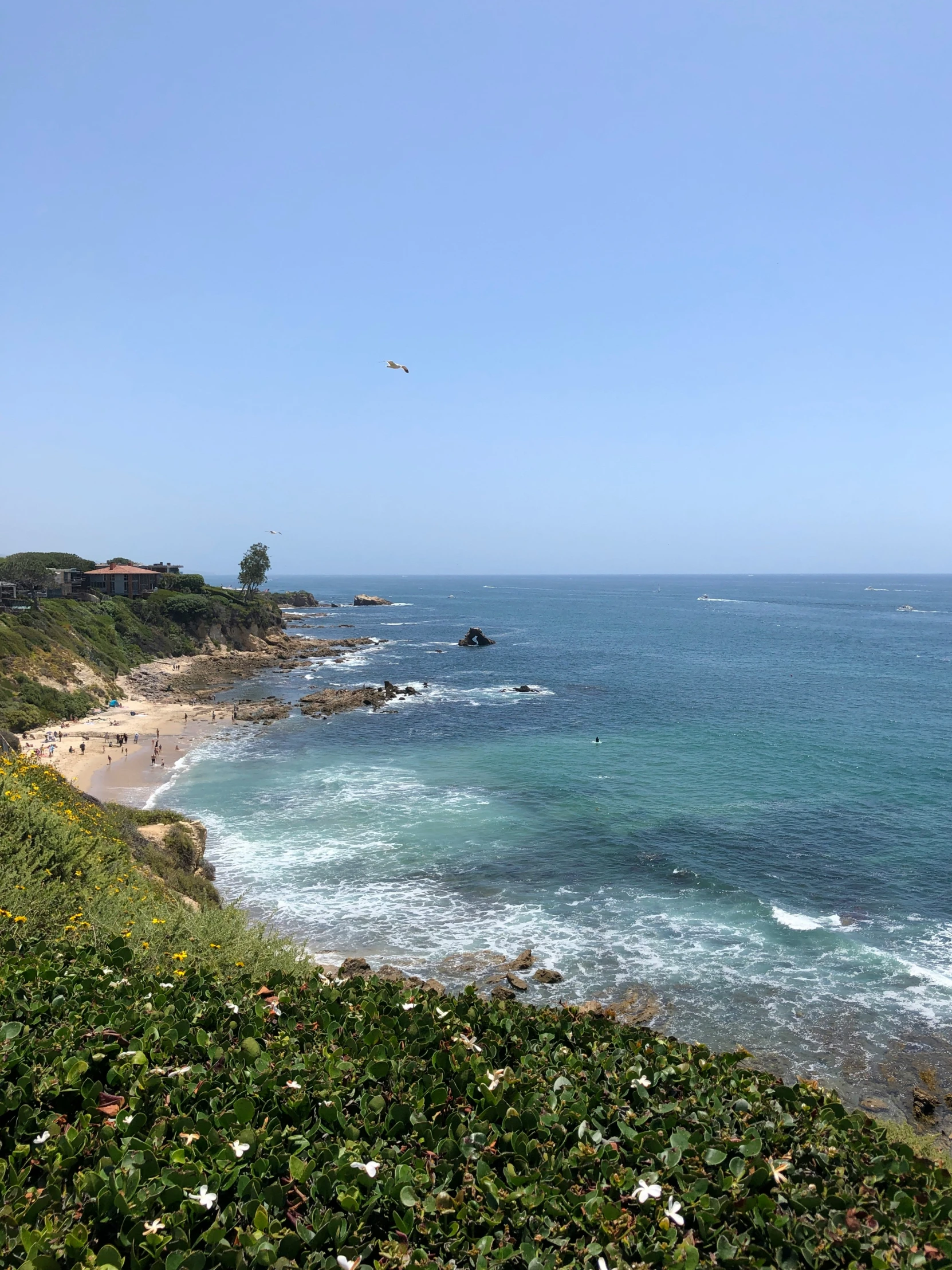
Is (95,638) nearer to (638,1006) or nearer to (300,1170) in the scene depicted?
(638,1006)

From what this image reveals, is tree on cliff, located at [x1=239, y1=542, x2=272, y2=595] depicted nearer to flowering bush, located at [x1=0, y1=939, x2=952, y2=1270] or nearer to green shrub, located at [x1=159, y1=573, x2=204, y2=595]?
green shrub, located at [x1=159, y1=573, x2=204, y2=595]

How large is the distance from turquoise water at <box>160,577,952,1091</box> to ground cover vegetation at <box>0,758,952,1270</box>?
1424 centimetres

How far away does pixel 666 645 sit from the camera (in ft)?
370

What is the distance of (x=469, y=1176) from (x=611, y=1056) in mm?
2879

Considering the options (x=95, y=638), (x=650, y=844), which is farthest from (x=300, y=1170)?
(x=95, y=638)

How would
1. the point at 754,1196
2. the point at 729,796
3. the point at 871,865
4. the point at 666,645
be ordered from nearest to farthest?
the point at 754,1196, the point at 871,865, the point at 729,796, the point at 666,645

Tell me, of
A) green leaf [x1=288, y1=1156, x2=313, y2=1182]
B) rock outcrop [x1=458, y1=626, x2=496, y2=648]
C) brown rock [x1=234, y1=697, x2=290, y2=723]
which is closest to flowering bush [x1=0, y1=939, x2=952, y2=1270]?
green leaf [x1=288, y1=1156, x2=313, y2=1182]

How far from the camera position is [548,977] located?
2266 cm

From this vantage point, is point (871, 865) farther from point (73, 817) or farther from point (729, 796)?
point (73, 817)

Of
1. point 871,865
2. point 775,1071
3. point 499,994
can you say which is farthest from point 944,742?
point 499,994

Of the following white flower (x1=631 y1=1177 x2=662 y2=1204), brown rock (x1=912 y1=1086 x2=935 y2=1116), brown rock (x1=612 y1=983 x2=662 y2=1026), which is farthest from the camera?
brown rock (x1=612 y1=983 x2=662 y2=1026)

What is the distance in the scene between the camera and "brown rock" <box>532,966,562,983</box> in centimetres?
2261

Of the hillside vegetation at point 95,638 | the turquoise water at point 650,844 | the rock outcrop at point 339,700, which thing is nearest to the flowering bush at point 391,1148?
the turquoise water at point 650,844

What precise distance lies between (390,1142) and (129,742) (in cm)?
5235
